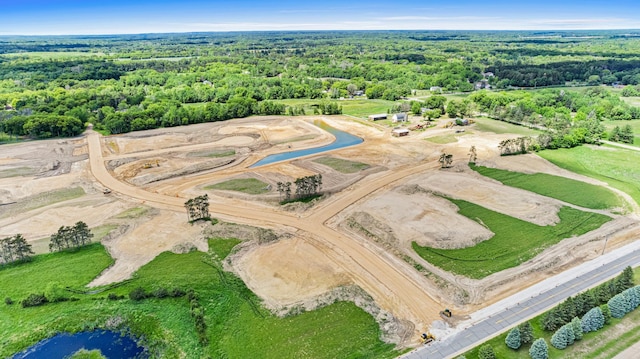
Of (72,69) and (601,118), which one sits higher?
(72,69)

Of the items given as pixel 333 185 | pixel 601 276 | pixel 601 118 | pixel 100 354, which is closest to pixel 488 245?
pixel 601 276

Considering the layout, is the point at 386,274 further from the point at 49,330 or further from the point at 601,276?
the point at 49,330

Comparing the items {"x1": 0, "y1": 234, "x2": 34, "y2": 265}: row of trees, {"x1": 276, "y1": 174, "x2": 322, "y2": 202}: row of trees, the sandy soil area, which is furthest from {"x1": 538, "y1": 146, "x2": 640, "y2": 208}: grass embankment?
{"x1": 0, "y1": 234, "x2": 34, "y2": 265}: row of trees

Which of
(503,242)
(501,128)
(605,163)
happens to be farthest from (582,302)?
(501,128)

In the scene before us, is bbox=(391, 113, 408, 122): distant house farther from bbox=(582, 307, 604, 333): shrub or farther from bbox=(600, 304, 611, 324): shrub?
bbox=(582, 307, 604, 333): shrub

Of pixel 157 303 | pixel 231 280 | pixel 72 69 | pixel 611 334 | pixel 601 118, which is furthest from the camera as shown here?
pixel 72 69

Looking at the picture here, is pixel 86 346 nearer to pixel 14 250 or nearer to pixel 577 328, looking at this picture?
pixel 14 250
